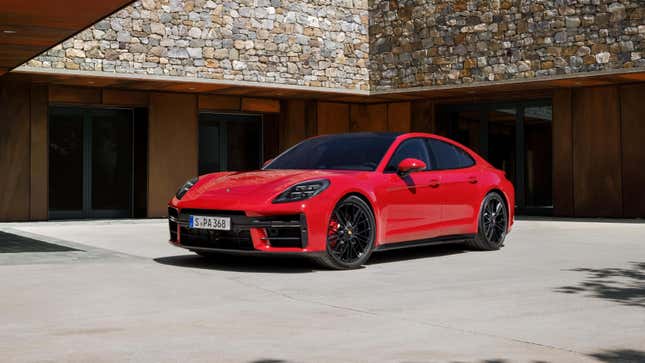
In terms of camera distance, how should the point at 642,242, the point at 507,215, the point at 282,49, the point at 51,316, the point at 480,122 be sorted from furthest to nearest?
the point at 480,122, the point at 282,49, the point at 642,242, the point at 507,215, the point at 51,316

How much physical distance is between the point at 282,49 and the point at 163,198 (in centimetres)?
430

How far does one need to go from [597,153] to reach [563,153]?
32.1 inches

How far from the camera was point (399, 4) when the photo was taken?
21.2 m

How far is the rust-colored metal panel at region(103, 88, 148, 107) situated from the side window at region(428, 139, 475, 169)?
11.0m

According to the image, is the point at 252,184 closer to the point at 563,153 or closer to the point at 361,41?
the point at 563,153

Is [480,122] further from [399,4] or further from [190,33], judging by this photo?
[190,33]

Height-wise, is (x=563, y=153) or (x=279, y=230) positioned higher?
(x=563, y=153)

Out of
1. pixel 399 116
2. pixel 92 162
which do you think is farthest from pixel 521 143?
pixel 92 162

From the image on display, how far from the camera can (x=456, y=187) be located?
10305mm

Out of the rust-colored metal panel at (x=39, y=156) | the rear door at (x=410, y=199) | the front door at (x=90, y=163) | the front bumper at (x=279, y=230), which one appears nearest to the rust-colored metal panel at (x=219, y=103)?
the front door at (x=90, y=163)

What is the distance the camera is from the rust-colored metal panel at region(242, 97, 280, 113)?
21.7m

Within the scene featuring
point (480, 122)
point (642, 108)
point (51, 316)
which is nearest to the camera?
point (51, 316)

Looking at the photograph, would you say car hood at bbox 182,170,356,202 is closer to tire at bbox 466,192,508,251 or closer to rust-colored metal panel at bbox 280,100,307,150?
tire at bbox 466,192,508,251

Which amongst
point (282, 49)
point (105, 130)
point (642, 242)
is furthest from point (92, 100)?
point (642, 242)
